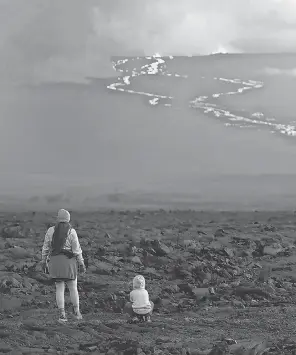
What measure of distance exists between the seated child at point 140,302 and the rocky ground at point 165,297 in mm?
266

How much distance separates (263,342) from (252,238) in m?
17.2

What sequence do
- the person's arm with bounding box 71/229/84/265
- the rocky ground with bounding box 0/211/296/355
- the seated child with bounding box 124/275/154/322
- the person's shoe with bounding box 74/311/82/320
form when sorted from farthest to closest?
1. the person's shoe with bounding box 74/311/82/320
2. the person's arm with bounding box 71/229/84/265
3. the seated child with bounding box 124/275/154/322
4. the rocky ground with bounding box 0/211/296/355

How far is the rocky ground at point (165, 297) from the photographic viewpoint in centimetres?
1128

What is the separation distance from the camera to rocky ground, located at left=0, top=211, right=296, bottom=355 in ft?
37.0

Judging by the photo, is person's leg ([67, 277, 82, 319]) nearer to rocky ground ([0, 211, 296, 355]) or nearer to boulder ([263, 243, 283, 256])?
rocky ground ([0, 211, 296, 355])

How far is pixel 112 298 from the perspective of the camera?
15.9m

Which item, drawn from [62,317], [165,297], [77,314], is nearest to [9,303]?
[77,314]

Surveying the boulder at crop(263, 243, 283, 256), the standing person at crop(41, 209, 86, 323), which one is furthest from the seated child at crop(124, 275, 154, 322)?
the boulder at crop(263, 243, 283, 256)

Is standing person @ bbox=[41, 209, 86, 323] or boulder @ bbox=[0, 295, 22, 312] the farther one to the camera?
boulder @ bbox=[0, 295, 22, 312]

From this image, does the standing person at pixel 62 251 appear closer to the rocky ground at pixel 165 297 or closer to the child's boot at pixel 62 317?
the child's boot at pixel 62 317

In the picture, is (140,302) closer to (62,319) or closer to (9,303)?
(62,319)

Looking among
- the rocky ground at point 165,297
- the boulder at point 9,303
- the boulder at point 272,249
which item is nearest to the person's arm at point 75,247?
the rocky ground at point 165,297

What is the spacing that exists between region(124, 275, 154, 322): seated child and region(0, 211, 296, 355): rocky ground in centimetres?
27

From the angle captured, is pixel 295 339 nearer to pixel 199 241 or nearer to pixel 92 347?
pixel 92 347
